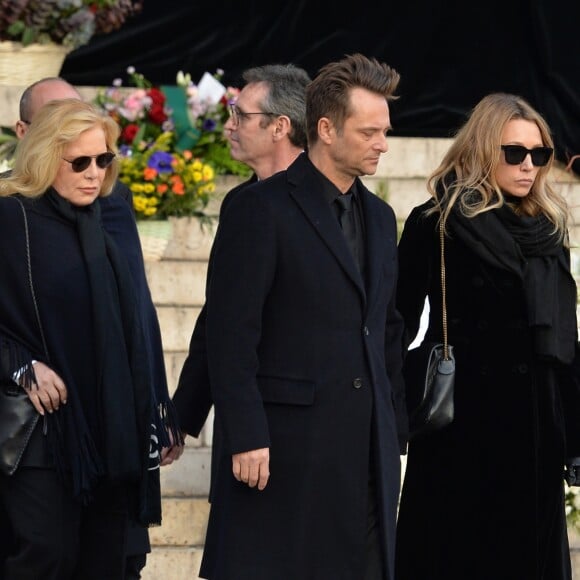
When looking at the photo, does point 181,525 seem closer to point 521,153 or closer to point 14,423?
point 14,423

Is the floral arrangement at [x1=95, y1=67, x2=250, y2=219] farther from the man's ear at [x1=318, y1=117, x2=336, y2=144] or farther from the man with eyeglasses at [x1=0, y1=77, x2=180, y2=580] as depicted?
the man's ear at [x1=318, y1=117, x2=336, y2=144]

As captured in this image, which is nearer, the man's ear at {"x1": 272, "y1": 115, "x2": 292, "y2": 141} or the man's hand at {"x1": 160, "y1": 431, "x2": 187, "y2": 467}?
the man's hand at {"x1": 160, "y1": 431, "x2": 187, "y2": 467}

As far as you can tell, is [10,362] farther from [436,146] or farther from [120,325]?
[436,146]

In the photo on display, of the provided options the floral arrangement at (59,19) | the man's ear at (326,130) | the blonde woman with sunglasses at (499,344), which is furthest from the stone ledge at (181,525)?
the floral arrangement at (59,19)

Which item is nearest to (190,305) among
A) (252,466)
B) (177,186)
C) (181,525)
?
(177,186)

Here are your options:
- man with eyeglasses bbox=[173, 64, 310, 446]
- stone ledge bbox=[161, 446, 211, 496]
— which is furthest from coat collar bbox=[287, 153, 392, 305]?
stone ledge bbox=[161, 446, 211, 496]

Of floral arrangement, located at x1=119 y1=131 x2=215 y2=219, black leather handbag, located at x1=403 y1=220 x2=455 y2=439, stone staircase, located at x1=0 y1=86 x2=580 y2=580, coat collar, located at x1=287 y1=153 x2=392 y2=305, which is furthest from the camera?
floral arrangement, located at x1=119 y1=131 x2=215 y2=219

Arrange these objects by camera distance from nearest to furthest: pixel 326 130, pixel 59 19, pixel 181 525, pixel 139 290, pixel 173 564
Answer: pixel 326 130 < pixel 139 290 < pixel 173 564 < pixel 181 525 < pixel 59 19

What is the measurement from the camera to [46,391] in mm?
5082

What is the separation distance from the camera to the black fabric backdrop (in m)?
10.1

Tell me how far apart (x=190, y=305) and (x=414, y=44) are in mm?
2809

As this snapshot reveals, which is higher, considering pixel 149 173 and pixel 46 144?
pixel 149 173

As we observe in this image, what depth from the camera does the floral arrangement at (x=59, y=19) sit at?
8758 mm

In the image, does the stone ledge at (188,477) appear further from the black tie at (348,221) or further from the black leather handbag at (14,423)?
the black tie at (348,221)
